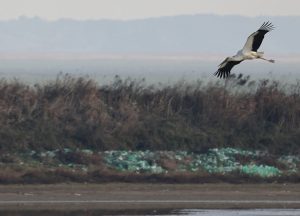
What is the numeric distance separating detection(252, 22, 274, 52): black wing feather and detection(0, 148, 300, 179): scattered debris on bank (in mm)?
4194

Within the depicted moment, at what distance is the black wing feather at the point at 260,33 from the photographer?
70.2 feet

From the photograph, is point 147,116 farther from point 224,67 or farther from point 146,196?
point 224,67

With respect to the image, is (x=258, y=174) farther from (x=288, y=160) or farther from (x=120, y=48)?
(x=120, y=48)

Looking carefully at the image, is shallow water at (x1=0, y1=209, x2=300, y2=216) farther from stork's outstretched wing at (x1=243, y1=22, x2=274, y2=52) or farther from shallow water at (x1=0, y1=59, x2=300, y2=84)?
shallow water at (x1=0, y1=59, x2=300, y2=84)

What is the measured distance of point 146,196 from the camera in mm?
23203

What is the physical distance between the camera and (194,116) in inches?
1141

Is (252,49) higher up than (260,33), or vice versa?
(260,33)

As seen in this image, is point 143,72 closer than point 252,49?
No

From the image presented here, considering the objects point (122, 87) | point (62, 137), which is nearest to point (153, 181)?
point (62, 137)

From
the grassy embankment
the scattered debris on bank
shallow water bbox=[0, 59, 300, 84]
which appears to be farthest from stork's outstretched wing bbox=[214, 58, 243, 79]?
shallow water bbox=[0, 59, 300, 84]

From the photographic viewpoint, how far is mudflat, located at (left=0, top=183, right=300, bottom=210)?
2213cm

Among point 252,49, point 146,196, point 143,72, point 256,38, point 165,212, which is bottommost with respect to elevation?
point 143,72

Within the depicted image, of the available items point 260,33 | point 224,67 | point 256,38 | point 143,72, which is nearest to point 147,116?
point 224,67

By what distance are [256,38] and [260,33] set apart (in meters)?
0.15
